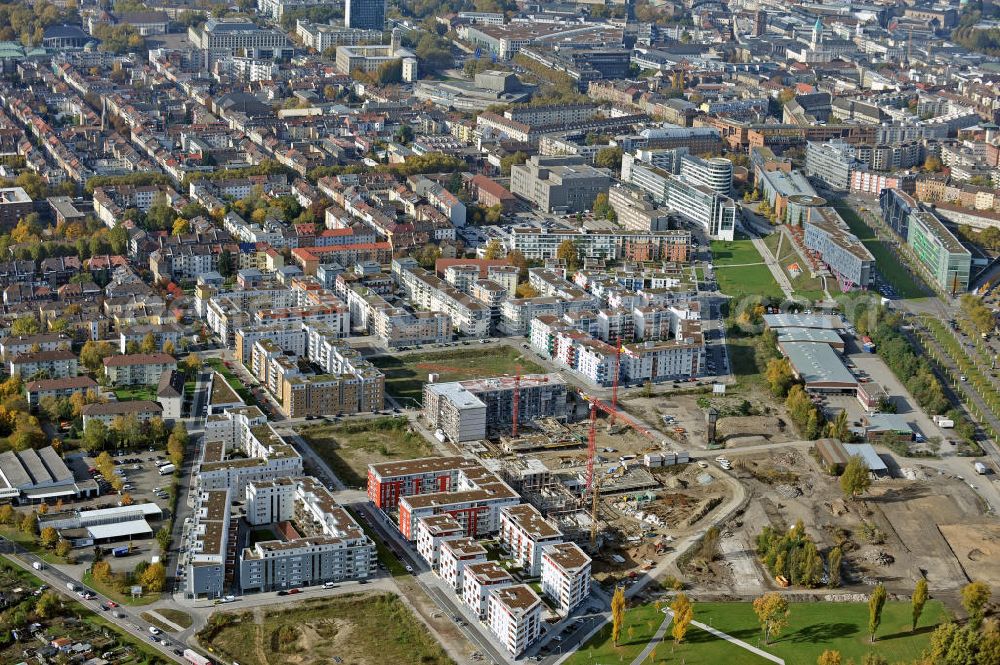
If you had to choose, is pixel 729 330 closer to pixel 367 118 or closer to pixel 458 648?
pixel 458 648

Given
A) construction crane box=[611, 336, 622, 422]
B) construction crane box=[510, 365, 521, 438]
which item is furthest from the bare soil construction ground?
construction crane box=[510, 365, 521, 438]

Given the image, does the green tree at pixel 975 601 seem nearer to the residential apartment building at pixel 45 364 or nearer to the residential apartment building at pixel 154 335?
the residential apartment building at pixel 154 335

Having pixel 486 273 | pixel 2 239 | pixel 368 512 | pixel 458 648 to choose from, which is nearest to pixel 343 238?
pixel 486 273

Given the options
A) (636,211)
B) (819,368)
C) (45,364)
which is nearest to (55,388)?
(45,364)

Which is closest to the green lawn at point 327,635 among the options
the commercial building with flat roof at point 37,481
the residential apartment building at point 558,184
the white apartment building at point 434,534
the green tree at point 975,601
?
the white apartment building at point 434,534

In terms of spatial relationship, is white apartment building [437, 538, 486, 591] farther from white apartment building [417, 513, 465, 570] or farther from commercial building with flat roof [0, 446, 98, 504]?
commercial building with flat roof [0, 446, 98, 504]

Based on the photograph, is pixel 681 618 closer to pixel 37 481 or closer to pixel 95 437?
pixel 37 481
